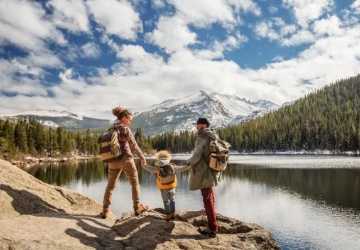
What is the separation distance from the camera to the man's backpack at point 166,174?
13.0 meters

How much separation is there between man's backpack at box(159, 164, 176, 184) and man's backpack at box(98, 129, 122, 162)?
160cm

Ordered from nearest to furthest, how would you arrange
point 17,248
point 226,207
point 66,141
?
point 17,248 → point 226,207 → point 66,141

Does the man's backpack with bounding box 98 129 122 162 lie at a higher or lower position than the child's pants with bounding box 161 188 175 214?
higher

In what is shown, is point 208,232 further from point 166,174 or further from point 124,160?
point 124,160

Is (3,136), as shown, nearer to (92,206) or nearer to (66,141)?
(66,141)

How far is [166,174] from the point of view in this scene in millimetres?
13047

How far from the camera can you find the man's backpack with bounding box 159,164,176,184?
13.0 m

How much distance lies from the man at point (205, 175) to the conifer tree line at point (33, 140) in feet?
363

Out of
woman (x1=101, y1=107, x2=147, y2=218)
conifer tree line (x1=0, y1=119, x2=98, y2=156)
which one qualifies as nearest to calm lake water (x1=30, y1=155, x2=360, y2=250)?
woman (x1=101, y1=107, x2=147, y2=218)

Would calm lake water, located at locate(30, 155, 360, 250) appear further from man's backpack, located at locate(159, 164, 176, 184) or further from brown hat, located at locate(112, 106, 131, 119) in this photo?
brown hat, located at locate(112, 106, 131, 119)

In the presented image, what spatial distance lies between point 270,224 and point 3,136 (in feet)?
351

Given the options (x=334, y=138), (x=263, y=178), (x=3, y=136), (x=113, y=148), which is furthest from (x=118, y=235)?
(x=334, y=138)

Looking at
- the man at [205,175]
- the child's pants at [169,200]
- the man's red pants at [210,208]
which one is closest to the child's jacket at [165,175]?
the child's pants at [169,200]

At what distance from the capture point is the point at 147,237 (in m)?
11.3
